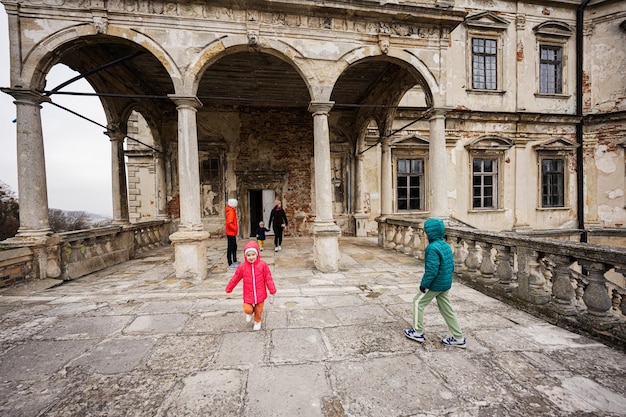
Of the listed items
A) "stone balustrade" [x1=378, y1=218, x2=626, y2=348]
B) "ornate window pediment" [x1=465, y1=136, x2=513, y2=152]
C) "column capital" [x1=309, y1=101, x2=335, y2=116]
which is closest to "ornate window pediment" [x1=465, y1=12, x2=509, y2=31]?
"ornate window pediment" [x1=465, y1=136, x2=513, y2=152]

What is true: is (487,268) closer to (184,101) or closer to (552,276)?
(552,276)

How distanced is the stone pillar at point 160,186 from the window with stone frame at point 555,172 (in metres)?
15.7

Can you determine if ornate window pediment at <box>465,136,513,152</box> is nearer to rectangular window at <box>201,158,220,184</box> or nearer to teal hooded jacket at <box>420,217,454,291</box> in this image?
teal hooded jacket at <box>420,217,454,291</box>

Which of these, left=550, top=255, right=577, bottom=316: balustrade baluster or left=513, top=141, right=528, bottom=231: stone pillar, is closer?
left=550, top=255, right=577, bottom=316: balustrade baluster

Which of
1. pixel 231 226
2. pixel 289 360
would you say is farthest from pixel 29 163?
pixel 289 360

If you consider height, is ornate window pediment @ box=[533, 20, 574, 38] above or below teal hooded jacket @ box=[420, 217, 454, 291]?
above

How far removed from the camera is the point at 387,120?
9.04 meters

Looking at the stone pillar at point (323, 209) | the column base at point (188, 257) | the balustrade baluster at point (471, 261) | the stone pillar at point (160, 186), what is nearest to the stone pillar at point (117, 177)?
the stone pillar at point (160, 186)

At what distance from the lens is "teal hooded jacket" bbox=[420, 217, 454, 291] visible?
2768mm

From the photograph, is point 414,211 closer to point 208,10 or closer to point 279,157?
point 279,157

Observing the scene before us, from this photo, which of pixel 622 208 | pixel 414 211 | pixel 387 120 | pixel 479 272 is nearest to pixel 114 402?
pixel 479 272

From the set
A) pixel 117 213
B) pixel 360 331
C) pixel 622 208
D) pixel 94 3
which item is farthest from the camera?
pixel 622 208

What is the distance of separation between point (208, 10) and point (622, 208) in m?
16.8

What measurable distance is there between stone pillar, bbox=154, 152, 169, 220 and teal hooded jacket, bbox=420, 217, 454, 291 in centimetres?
1039
